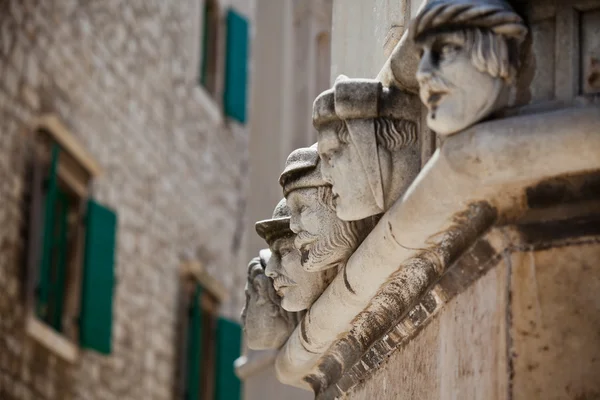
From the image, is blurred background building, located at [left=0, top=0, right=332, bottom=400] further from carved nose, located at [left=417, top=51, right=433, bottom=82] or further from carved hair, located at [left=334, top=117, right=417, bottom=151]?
carved nose, located at [left=417, top=51, right=433, bottom=82]

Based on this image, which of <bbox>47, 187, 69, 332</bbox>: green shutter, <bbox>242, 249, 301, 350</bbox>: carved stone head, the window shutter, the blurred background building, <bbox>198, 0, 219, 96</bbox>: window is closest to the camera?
<bbox>242, 249, 301, 350</bbox>: carved stone head

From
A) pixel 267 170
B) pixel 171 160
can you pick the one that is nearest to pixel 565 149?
pixel 267 170

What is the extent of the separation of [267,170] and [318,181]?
17.5 feet

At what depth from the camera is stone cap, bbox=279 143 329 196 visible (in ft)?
10.3

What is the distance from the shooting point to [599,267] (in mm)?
2451

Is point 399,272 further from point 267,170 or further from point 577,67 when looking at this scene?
point 267,170

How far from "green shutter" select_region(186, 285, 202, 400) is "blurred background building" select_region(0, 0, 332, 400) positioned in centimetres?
2

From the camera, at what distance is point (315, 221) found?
3113 millimetres

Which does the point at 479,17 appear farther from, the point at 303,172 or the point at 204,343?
the point at 204,343

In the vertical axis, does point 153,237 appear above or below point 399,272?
below

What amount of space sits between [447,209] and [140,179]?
30.9 feet

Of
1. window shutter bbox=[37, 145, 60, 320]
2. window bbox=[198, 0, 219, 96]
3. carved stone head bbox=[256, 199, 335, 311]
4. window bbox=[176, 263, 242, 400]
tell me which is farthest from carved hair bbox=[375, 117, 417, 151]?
window bbox=[198, 0, 219, 96]

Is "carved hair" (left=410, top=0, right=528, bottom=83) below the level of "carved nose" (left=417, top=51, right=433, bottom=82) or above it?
above

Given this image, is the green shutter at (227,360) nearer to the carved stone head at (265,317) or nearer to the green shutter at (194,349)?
the green shutter at (194,349)
